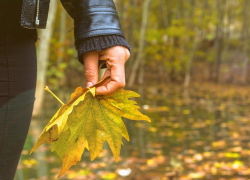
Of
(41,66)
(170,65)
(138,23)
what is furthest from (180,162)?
(138,23)

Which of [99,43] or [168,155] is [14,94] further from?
[168,155]

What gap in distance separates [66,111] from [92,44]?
24 cm

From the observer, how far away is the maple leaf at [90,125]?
112 centimetres

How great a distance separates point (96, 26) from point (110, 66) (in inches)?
5.9

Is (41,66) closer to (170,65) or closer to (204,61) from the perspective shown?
(170,65)

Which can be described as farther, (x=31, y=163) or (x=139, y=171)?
(x=31, y=163)

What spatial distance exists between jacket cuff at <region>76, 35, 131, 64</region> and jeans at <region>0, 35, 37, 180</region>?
0.20 metres

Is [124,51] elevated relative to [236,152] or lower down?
elevated

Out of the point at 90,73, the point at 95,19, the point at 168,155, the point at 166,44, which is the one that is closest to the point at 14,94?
the point at 90,73

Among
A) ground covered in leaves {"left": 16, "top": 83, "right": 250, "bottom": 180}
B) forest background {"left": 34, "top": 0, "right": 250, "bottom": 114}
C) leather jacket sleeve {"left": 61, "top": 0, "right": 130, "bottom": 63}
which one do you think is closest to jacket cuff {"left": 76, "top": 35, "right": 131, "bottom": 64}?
leather jacket sleeve {"left": 61, "top": 0, "right": 130, "bottom": 63}

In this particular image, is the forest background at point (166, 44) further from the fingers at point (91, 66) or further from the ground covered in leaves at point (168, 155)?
the fingers at point (91, 66)

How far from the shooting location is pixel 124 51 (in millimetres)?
1142

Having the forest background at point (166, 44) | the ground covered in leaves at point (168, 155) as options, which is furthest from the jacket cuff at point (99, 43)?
the forest background at point (166, 44)

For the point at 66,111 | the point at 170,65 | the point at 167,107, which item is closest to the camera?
the point at 66,111
